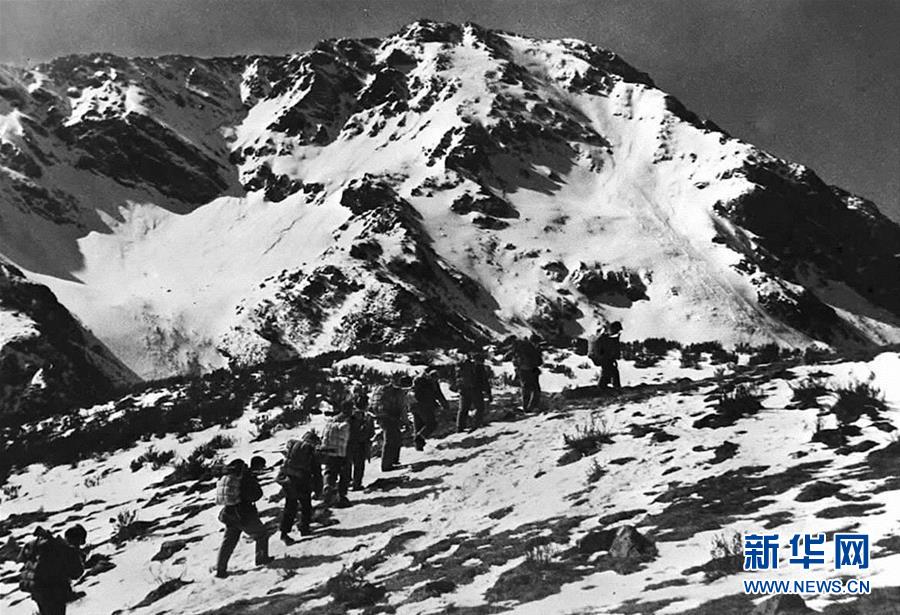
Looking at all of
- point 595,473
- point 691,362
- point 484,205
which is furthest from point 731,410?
point 484,205

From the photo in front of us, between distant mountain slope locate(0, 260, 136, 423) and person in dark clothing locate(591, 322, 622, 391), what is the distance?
29.5m

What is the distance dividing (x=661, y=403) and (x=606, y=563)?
7.53 m

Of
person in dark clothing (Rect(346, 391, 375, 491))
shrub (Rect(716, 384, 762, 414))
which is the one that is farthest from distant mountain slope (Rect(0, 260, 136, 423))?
shrub (Rect(716, 384, 762, 414))

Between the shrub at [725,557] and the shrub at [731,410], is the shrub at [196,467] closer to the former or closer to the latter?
the shrub at [731,410]

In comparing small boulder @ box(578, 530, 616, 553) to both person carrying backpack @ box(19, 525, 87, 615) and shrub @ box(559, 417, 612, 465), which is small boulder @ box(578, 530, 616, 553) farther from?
person carrying backpack @ box(19, 525, 87, 615)

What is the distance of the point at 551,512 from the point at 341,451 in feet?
12.9

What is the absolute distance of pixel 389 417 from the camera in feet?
45.0

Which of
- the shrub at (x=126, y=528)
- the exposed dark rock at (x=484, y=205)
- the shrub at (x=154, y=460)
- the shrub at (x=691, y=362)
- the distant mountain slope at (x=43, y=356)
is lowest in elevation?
the shrub at (x=126, y=528)

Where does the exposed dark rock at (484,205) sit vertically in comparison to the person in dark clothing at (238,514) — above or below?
above

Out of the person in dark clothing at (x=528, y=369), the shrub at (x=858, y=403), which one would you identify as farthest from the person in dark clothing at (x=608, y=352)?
the shrub at (x=858, y=403)

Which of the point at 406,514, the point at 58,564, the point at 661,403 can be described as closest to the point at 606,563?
the point at 406,514

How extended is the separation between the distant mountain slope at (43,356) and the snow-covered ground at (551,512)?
96.7ft

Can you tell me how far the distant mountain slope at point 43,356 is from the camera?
42.8 meters

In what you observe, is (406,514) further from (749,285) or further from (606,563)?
(749,285)
